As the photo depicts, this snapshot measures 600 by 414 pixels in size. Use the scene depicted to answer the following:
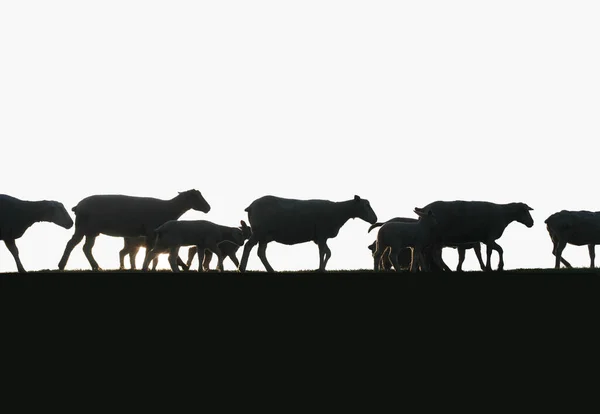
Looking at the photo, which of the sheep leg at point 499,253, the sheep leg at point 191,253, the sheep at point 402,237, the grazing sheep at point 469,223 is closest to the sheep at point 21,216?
the sheep leg at point 191,253

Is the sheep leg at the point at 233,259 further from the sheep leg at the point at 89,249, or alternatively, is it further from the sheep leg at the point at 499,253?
the sheep leg at the point at 499,253

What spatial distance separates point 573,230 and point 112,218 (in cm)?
1445

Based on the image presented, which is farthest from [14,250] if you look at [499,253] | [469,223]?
[499,253]

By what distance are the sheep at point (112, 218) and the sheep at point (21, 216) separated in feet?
3.44

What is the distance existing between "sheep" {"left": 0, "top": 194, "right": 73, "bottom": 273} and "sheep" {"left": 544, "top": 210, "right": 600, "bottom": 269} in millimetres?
15088

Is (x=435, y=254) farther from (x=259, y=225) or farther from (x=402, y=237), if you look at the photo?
(x=259, y=225)

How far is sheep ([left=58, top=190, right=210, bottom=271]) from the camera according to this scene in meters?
32.5

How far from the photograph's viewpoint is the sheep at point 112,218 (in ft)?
107

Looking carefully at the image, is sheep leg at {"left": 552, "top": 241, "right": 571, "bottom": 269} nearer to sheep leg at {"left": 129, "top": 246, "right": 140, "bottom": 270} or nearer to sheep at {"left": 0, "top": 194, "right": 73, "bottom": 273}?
sheep leg at {"left": 129, "top": 246, "right": 140, "bottom": 270}

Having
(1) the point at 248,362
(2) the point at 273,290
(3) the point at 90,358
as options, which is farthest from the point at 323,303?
(3) the point at 90,358

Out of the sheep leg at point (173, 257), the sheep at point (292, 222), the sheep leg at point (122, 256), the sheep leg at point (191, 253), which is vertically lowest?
the sheep leg at point (173, 257)

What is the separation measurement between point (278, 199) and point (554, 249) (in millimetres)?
9994

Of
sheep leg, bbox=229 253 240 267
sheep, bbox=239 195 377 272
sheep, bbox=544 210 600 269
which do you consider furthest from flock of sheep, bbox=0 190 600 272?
sheep, bbox=544 210 600 269

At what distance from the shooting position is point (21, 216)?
32.5 meters
